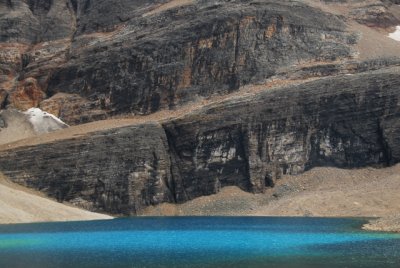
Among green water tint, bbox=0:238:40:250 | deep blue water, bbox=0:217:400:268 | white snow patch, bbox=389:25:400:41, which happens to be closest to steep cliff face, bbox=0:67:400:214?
deep blue water, bbox=0:217:400:268

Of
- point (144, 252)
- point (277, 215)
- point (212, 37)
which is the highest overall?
point (212, 37)

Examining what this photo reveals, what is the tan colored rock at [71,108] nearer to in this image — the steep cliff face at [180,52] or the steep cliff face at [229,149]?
the steep cliff face at [180,52]

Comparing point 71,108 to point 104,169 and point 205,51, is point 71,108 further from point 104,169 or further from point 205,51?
point 104,169

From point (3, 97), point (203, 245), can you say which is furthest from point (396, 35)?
point (203, 245)

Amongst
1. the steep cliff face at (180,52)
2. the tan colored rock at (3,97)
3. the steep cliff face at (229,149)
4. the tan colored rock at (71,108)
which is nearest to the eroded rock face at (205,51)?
the steep cliff face at (180,52)

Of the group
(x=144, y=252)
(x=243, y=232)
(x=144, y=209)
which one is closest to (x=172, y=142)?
(x=144, y=209)

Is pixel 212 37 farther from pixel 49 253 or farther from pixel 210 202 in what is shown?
pixel 49 253
